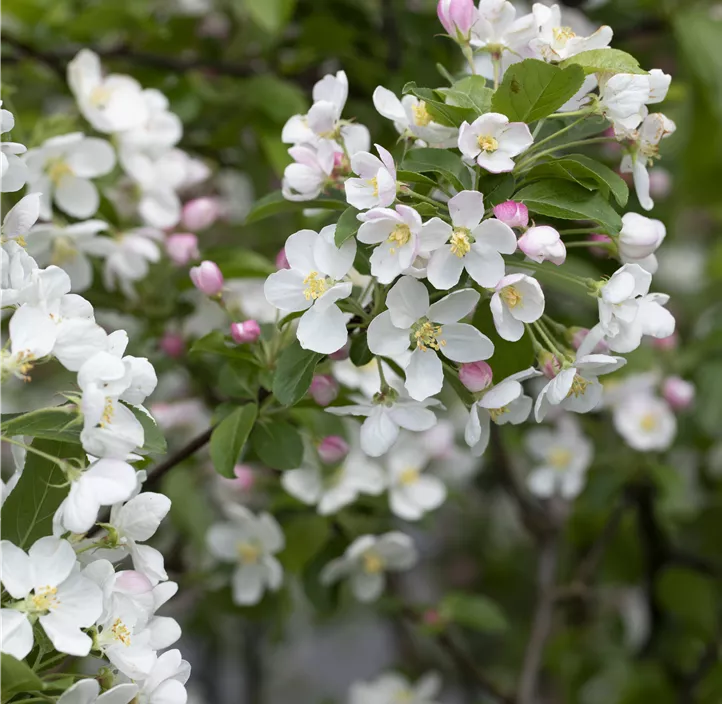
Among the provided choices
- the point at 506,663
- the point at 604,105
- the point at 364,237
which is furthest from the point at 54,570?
the point at 506,663

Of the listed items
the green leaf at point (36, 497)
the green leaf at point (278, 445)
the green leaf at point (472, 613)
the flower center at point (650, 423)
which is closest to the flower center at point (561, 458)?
the flower center at point (650, 423)

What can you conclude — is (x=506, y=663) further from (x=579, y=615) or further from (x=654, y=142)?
(x=654, y=142)

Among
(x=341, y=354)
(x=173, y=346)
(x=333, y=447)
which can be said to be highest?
(x=341, y=354)

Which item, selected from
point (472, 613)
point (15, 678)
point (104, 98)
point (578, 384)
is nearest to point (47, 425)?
point (15, 678)

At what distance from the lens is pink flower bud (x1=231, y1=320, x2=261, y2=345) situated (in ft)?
2.70

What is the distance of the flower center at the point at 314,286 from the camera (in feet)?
2.34

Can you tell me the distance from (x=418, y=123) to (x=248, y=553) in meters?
0.70

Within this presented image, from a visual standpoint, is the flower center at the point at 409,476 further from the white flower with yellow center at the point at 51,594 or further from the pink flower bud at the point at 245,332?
the white flower with yellow center at the point at 51,594

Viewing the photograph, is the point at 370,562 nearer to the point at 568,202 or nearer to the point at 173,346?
the point at 173,346

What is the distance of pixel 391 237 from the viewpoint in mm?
666

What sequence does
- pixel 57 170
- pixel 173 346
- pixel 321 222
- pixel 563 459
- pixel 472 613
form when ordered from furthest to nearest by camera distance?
pixel 563 459 → pixel 472 613 → pixel 173 346 → pixel 57 170 → pixel 321 222

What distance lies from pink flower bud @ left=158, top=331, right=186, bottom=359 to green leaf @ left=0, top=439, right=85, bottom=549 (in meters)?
0.49

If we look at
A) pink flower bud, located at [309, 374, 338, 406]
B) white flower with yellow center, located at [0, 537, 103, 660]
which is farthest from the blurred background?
white flower with yellow center, located at [0, 537, 103, 660]

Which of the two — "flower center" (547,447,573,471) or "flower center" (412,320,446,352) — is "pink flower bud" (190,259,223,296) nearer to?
"flower center" (412,320,446,352)
